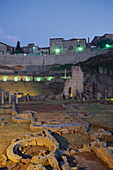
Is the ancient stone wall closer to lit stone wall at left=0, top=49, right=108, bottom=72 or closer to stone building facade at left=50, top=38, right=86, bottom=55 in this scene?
lit stone wall at left=0, top=49, right=108, bottom=72

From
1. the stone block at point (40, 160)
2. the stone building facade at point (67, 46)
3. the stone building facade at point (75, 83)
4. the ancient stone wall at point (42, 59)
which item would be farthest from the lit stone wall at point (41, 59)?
the stone block at point (40, 160)

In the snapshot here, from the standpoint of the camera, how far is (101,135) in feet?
26.4

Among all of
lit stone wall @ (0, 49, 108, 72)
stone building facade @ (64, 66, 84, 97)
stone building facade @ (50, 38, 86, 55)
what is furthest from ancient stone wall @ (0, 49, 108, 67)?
stone building facade @ (64, 66, 84, 97)

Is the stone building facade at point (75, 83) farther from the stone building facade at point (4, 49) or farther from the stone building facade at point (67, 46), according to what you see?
the stone building facade at point (4, 49)

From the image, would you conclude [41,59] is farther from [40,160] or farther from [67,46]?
[40,160]

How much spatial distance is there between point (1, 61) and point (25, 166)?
5060 cm

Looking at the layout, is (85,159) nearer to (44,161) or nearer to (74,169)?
(74,169)

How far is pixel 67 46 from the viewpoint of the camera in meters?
57.8

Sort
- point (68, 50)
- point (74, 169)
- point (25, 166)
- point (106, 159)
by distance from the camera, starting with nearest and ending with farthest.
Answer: point (74, 169), point (25, 166), point (106, 159), point (68, 50)

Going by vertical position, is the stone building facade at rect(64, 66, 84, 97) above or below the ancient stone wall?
below

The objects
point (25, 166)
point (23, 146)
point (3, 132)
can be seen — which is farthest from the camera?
point (3, 132)

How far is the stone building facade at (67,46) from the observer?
56.2 metres

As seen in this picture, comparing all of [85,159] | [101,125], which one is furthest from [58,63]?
[85,159]

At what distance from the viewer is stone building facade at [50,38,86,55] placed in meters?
56.2
